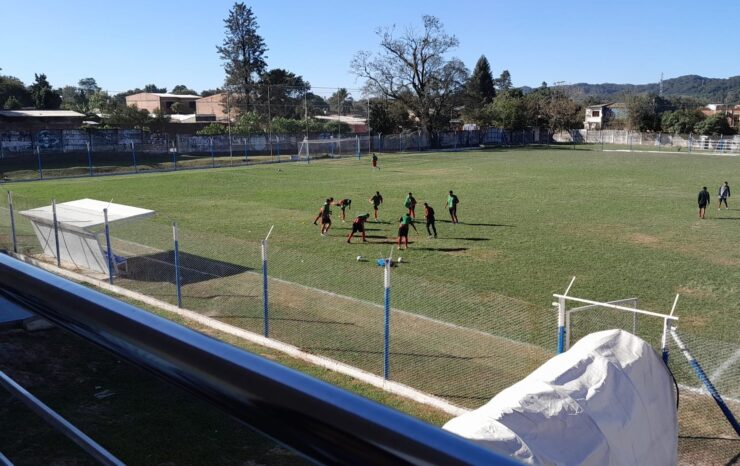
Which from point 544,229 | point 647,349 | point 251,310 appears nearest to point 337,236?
point 544,229

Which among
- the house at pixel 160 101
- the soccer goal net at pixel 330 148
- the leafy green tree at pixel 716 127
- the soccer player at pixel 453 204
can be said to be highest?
the house at pixel 160 101

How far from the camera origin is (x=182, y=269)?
15.0 metres

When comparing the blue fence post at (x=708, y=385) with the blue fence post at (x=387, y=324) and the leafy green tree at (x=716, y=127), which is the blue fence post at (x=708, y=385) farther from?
the leafy green tree at (x=716, y=127)

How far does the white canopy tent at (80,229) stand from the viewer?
14.9 metres

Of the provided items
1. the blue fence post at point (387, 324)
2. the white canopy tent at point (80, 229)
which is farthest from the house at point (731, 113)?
the blue fence post at point (387, 324)

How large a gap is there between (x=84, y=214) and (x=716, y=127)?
78.8 metres

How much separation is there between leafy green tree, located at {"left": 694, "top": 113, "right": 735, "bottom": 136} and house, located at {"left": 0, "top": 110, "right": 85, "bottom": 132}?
6950 centimetres

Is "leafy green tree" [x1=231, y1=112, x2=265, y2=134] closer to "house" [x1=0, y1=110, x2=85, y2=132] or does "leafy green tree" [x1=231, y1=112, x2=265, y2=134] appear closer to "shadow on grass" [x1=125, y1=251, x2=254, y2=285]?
"house" [x1=0, y1=110, x2=85, y2=132]

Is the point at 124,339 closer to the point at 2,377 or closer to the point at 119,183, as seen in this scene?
the point at 2,377

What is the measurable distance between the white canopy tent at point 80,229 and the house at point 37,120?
42.7 m

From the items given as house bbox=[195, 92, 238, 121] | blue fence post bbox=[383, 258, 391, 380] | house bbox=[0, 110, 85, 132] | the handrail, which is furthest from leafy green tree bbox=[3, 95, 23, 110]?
the handrail

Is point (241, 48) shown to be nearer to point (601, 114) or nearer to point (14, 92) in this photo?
point (14, 92)

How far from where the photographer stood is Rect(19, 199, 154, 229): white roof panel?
15244 millimetres

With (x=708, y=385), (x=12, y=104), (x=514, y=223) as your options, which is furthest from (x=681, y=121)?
(x=708, y=385)
